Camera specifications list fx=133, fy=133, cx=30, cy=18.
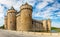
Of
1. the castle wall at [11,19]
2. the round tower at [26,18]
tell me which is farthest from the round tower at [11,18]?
the round tower at [26,18]

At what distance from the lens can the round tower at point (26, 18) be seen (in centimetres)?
1422

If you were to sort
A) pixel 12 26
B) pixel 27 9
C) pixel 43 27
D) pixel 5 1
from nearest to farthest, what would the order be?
pixel 5 1, pixel 27 9, pixel 12 26, pixel 43 27

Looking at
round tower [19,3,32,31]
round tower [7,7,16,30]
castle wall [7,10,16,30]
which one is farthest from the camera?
round tower [7,7,16,30]

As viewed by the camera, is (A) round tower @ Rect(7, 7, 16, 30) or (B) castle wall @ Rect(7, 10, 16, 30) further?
(A) round tower @ Rect(7, 7, 16, 30)

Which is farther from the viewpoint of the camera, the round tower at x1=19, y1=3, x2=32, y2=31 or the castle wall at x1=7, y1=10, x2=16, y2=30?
the castle wall at x1=7, y1=10, x2=16, y2=30

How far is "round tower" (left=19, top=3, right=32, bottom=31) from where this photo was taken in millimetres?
14219

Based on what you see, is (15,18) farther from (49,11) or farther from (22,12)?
(49,11)

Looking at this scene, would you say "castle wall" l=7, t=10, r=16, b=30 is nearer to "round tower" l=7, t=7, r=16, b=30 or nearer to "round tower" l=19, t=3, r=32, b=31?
"round tower" l=7, t=7, r=16, b=30

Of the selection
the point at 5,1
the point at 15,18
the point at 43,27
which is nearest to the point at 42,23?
the point at 43,27

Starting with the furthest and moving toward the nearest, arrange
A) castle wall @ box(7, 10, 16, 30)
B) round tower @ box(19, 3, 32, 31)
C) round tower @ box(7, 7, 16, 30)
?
round tower @ box(7, 7, 16, 30)
castle wall @ box(7, 10, 16, 30)
round tower @ box(19, 3, 32, 31)

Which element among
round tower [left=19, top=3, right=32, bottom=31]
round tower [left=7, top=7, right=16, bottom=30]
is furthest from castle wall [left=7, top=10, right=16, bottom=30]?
round tower [left=19, top=3, right=32, bottom=31]

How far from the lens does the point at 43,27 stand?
21922 mm

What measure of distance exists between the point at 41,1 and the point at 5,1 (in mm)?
3883

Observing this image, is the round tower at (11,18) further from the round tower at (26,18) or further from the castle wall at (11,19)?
the round tower at (26,18)
